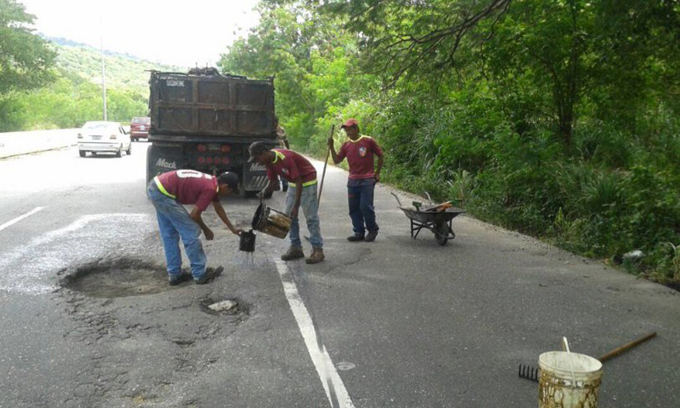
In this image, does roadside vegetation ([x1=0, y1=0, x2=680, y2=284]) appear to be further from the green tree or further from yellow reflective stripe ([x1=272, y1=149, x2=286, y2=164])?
the green tree

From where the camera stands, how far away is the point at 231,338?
4633 mm

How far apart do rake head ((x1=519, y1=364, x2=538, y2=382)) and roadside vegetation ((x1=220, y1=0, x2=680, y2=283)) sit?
351 centimetres

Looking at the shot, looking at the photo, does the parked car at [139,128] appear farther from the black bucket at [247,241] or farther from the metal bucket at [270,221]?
the black bucket at [247,241]

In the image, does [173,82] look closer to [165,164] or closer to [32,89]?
[165,164]

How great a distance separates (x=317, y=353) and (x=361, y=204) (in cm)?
420

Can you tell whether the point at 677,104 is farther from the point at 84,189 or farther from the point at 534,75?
the point at 84,189

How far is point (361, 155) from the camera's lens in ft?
26.8

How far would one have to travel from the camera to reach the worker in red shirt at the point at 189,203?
5887mm

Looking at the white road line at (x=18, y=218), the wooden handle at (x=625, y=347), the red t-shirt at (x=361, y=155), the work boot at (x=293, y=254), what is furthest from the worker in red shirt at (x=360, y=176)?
the white road line at (x=18, y=218)

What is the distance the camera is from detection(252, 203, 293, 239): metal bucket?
6.46 metres

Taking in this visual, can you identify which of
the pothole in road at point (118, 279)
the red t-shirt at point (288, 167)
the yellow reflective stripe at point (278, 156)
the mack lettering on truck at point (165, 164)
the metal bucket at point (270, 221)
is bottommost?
the pothole in road at point (118, 279)

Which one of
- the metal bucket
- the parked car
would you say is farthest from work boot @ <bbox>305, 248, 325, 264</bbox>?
the parked car

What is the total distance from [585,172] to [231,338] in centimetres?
709

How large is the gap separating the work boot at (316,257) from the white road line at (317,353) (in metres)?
0.78
